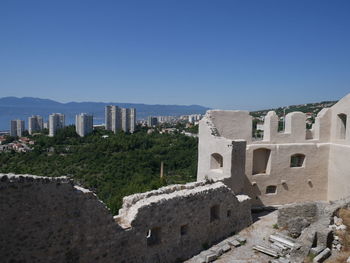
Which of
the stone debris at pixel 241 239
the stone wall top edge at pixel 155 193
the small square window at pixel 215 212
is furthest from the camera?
the small square window at pixel 215 212

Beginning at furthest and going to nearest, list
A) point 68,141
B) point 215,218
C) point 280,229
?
1. point 68,141
2. point 280,229
3. point 215,218

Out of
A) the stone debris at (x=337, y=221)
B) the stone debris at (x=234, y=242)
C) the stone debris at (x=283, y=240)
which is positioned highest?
the stone debris at (x=337, y=221)

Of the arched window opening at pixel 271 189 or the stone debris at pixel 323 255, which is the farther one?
the arched window opening at pixel 271 189

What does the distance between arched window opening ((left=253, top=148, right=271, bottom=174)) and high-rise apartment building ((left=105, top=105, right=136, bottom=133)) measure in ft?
246

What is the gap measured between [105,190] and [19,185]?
2946 cm

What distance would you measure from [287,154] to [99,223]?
10.1 meters

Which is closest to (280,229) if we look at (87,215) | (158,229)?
(158,229)

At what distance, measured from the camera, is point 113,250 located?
310 inches

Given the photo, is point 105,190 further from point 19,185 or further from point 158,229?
point 19,185

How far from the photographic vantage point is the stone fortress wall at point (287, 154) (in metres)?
14.1

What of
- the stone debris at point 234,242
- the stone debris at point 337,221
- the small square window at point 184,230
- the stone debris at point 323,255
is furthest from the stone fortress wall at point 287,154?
the stone debris at point 323,255

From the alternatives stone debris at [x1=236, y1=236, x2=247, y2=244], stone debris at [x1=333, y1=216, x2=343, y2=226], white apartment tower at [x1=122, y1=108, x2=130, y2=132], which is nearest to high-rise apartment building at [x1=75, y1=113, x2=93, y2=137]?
white apartment tower at [x1=122, y1=108, x2=130, y2=132]

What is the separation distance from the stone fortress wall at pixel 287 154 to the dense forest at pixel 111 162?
21036 millimetres

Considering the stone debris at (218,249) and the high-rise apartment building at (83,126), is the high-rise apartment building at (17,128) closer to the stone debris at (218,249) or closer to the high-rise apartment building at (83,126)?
the high-rise apartment building at (83,126)
